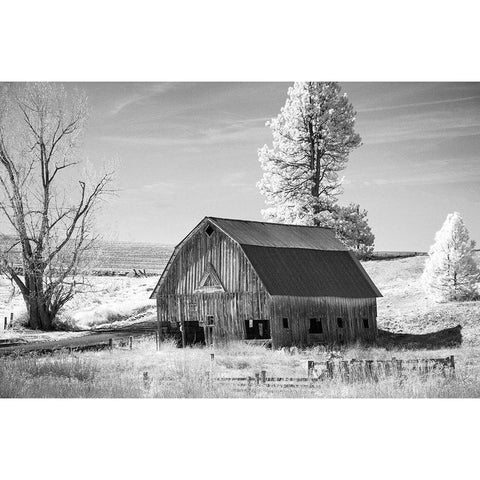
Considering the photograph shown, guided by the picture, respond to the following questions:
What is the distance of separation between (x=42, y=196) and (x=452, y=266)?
8479 millimetres

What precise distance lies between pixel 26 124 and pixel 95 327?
17.7ft

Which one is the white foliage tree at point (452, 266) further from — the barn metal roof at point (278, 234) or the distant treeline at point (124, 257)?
the distant treeline at point (124, 257)

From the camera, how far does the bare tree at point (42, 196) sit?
17.8 meters

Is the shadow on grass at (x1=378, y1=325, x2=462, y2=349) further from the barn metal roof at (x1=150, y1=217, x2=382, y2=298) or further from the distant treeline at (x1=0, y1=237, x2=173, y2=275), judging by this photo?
the distant treeline at (x1=0, y1=237, x2=173, y2=275)

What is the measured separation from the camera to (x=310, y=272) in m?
20.5

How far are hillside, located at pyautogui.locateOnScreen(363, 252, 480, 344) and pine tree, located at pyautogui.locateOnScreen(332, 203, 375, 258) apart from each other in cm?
59

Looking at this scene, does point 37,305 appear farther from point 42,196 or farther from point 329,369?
point 329,369

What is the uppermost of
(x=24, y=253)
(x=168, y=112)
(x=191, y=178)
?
(x=168, y=112)

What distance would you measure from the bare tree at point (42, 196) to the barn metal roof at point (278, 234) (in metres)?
2.83

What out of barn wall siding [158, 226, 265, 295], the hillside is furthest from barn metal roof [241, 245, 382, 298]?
the hillside

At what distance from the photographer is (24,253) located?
1834 centimetres

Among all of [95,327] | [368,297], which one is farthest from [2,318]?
[368,297]

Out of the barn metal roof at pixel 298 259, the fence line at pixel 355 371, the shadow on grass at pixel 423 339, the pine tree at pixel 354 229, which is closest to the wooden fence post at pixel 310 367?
the fence line at pixel 355 371

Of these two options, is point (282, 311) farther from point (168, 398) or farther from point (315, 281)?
point (168, 398)
